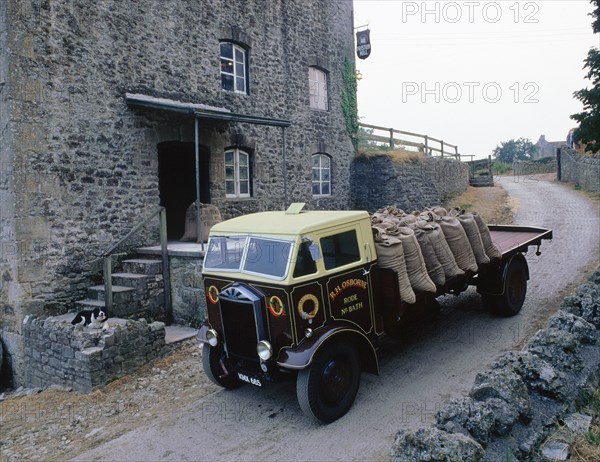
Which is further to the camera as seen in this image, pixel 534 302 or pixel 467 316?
pixel 534 302

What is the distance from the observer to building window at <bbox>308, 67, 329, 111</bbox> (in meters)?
16.0

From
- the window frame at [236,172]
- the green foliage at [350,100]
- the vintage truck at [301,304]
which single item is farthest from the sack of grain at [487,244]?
the green foliage at [350,100]

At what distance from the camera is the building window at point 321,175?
16.3 m

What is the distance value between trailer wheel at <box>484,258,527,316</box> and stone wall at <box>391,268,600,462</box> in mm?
2763

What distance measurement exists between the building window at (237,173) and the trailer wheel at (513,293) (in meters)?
7.38

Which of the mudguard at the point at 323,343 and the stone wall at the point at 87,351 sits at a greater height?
the mudguard at the point at 323,343

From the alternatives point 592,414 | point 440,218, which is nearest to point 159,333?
point 440,218

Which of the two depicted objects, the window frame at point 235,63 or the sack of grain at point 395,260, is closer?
the sack of grain at point 395,260

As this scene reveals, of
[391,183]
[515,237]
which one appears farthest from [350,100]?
[515,237]

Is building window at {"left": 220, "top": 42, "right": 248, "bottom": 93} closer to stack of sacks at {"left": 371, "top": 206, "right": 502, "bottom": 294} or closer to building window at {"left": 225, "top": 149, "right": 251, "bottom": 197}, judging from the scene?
building window at {"left": 225, "top": 149, "right": 251, "bottom": 197}

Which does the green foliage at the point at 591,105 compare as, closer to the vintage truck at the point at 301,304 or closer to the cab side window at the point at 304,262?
the vintage truck at the point at 301,304

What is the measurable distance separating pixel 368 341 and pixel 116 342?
3928mm

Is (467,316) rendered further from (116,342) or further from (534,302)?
(116,342)

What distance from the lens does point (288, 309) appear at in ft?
17.0
